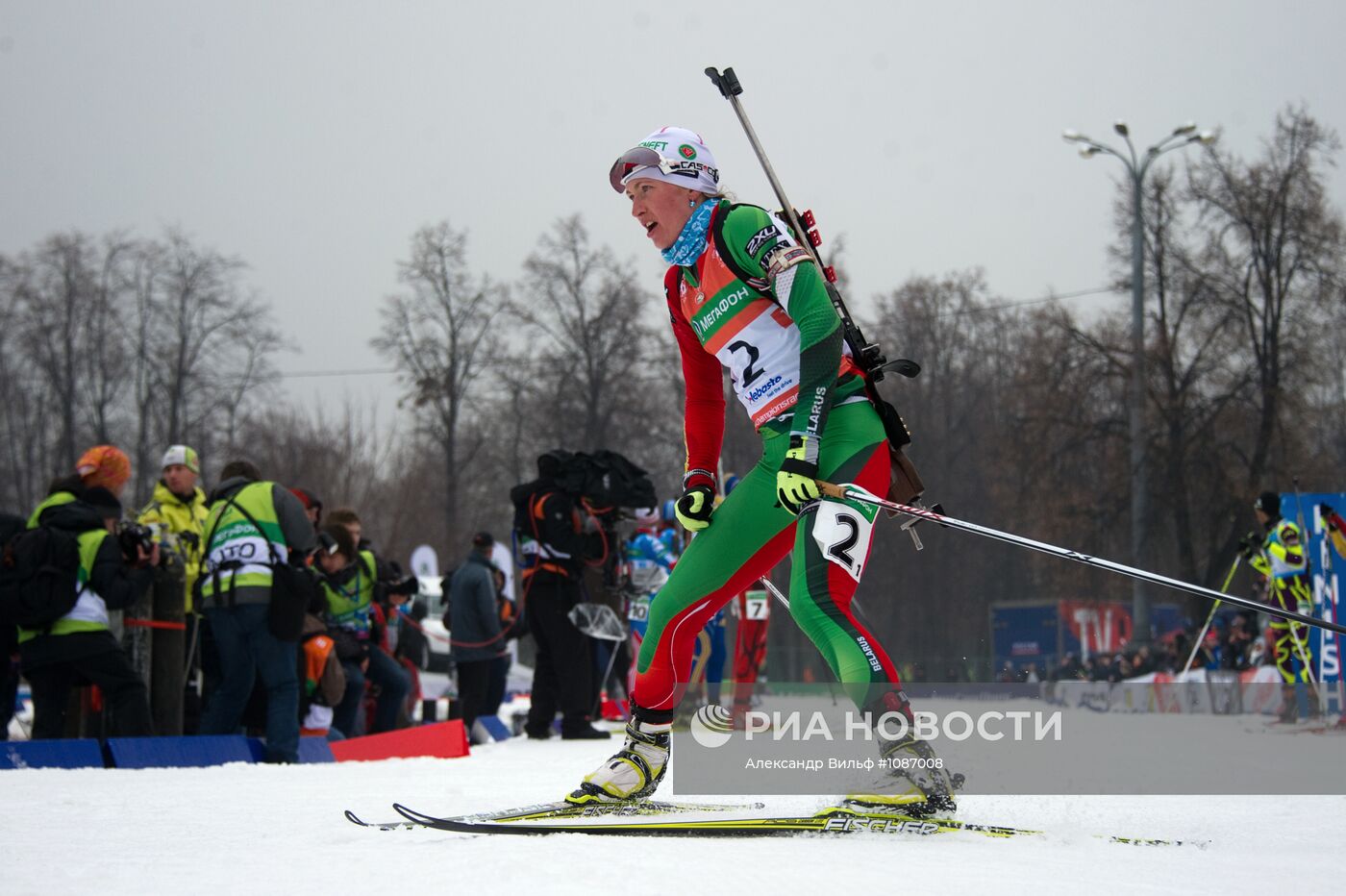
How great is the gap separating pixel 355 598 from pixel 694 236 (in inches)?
251

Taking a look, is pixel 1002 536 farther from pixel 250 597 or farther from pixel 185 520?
pixel 185 520

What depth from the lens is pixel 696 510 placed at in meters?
4.66

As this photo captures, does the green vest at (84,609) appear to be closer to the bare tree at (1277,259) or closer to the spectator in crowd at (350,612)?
the spectator in crowd at (350,612)

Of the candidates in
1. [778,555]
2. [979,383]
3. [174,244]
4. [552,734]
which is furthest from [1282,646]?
[174,244]

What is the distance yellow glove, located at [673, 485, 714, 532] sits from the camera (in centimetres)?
466

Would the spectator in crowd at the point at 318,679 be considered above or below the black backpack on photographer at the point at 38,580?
below

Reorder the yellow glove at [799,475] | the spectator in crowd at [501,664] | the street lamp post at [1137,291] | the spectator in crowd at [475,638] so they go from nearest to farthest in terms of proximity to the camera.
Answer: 1. the yellow glove at [799,475]
2. the spectator in crowd at [475,638]
3. the spectator in crowd at [501,664]
4. the street lamp post at [1137,291]

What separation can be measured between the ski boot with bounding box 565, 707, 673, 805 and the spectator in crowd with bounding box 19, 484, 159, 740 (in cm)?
394

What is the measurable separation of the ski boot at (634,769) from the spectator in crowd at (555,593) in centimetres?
586

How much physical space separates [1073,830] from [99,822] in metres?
2.95

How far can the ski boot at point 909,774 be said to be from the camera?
4008 millimetres

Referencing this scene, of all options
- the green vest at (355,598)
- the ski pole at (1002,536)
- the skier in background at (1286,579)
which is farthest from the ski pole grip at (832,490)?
the skier in background at (1286,579)

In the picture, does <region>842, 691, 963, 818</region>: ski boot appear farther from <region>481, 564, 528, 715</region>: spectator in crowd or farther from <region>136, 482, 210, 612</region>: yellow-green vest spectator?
<region>481, 564, 528, 715</region>: spectator in crowd

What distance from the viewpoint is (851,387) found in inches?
180
